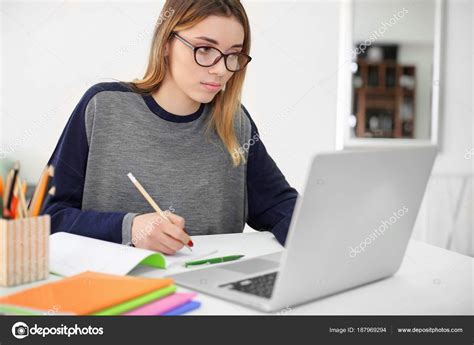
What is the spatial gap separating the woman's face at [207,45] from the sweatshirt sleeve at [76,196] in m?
0.24

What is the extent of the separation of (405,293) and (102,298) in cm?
47

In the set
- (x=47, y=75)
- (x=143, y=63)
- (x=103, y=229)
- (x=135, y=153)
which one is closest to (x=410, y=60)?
(x=143, y=63)

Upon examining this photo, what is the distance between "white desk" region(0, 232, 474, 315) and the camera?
30.5 inches

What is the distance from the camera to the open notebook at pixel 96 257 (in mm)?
896

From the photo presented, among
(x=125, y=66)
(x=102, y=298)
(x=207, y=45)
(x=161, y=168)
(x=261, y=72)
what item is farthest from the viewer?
(x=261, y=72)

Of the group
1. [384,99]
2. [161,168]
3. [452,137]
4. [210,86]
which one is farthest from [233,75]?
[452,137]

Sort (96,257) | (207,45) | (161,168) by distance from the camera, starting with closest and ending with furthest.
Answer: (96,257) → (207,45) → (161,168)

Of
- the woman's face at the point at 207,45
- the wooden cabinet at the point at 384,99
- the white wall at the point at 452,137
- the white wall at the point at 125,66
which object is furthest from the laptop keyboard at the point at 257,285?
the white wall at the point at 452,137

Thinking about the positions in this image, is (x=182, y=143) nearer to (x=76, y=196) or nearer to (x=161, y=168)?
(x=161, y=168)

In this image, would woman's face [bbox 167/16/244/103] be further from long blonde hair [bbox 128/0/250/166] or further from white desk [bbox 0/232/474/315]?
white desk [bbox 0/232/474/315]

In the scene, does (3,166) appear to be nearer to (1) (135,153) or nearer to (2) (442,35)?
(1) (135,153)

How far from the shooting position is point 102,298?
719 mm

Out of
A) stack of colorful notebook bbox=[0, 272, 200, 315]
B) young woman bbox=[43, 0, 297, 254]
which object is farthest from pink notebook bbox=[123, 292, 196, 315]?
young woman bbox=[43, 0, 297, 254]
